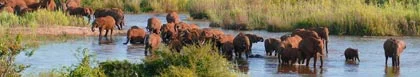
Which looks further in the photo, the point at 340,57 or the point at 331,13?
the point at 331,13

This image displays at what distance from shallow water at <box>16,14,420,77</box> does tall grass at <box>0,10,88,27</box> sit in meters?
2.81

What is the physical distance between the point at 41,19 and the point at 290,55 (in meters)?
12.6

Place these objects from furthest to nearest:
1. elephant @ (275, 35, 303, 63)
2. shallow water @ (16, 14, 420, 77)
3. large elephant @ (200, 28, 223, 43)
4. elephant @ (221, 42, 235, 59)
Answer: large elephant @ (200, 28, 223, 43) < elephant @ (221, 42, 235, 59) < elephant @ (275, 35, 303, 63) < shallow water @ (16, 14, 420, 77)

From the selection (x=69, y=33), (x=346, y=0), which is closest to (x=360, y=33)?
(x=346, y=0)

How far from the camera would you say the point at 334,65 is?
22.0m

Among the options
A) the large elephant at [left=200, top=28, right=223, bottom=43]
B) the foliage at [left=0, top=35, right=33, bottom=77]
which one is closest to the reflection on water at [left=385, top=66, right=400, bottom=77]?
the large elephant at [left=200, top=28, right=223, bottom=43]

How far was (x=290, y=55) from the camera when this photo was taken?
70.2 ft

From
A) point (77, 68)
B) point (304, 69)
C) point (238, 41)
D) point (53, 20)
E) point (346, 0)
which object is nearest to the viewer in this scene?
point (77, 68)

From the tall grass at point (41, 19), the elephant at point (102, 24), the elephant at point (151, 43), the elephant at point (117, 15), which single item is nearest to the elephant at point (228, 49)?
the elephant at point (151, 43)

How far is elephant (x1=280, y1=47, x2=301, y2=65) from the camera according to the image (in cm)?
2137

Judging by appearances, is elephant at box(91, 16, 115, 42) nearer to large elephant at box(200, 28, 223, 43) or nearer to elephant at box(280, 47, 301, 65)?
large elephant at box(200, 28, 223, 43)

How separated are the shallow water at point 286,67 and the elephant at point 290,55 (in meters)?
0.21

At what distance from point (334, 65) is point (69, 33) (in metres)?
10.4

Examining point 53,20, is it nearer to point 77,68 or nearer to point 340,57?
point 340,57
